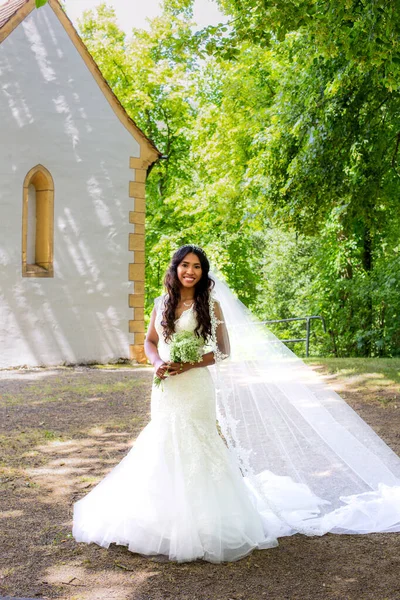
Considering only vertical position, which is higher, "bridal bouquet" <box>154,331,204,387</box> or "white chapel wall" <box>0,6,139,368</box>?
"white chapel wall" <box>0,6,139,368</box>

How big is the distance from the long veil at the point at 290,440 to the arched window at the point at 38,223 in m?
9.44

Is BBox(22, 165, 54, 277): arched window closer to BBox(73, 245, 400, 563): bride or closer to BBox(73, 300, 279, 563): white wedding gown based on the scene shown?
BBox(73, 245, 400, 563): bride

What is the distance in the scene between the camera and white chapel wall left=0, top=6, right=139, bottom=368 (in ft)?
45.8

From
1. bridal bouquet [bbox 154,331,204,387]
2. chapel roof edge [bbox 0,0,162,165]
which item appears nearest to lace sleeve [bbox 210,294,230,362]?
bridal bouquet [bbox 154,331,204,387]

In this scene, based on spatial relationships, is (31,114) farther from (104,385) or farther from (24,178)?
(104,385)

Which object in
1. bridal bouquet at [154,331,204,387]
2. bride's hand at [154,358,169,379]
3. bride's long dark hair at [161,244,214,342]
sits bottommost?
bride's hand at [154,358,169,379]

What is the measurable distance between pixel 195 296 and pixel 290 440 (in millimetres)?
1431

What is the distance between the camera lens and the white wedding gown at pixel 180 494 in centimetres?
420

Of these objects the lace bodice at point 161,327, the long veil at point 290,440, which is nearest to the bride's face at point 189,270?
the lace bodice at point 161,327

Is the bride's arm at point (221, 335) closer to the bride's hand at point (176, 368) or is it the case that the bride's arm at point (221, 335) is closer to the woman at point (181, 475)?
the woman at point (181, 475)

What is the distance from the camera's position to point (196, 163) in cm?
2941

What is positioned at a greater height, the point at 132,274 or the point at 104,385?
the point at 132,274

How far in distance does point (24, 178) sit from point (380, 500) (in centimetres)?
1109

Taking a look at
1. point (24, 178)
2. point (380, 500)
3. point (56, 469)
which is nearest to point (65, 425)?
point (56, 469)
